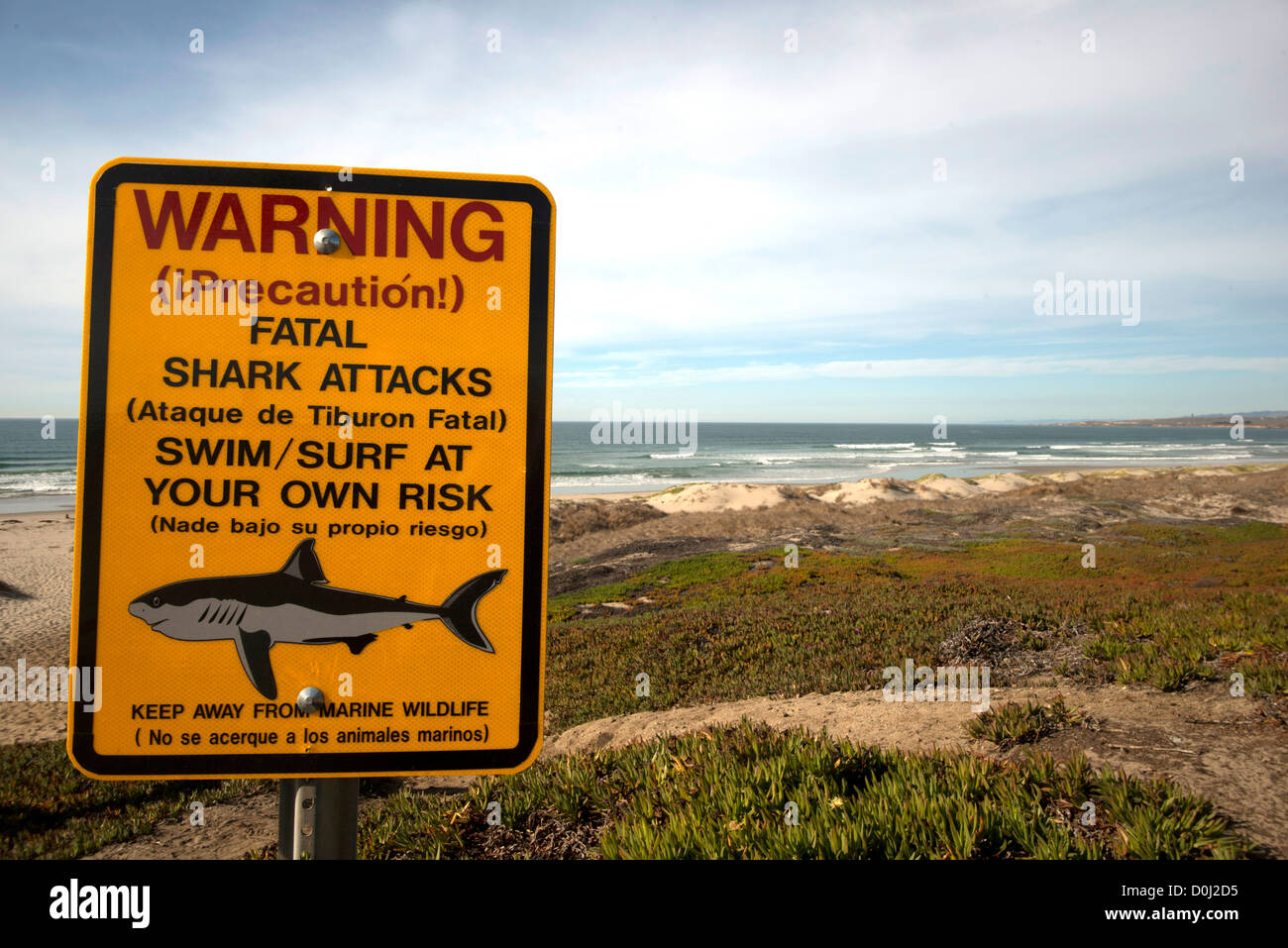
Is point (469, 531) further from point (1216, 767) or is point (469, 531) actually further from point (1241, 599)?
point (1241, 599)

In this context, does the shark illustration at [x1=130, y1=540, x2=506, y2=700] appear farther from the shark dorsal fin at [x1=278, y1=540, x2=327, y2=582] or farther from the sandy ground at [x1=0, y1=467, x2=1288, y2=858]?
the sandy ground at [x1=0, y1=467, x2=1288, y2=858]

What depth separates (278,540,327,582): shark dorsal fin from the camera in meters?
1.53

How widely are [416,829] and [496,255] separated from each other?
3481 millimetres

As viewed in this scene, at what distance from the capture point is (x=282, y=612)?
150cm

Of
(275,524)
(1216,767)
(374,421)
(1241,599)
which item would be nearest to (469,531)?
(374,421)

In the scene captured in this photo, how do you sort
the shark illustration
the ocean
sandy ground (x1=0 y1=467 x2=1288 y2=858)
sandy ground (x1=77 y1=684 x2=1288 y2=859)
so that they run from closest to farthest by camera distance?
the shark illustration
sandy ground (x1=77 y1=684 x2=1288 y2=859)
sandy ground (x1=0 y1=467 x2=1288 y2=858)
the ocean

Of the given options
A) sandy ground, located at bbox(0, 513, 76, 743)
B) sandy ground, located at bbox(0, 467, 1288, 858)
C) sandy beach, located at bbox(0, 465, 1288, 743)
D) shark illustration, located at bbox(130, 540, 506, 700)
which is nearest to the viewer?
shark illustration, located at bbox(130, 540, 506, 700)

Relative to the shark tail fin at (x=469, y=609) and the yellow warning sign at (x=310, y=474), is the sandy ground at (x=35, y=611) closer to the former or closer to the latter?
the yellow warning sign at (x=310, y=474)

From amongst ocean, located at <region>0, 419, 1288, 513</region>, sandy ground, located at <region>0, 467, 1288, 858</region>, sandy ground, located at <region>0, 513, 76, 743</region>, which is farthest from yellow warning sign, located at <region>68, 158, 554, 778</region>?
ocean, located at <region>0, 419, 1288, 513</region>

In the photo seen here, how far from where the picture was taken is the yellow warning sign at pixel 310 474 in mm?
1504

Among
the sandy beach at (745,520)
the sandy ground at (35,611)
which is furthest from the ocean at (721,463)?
the sandy ground at (35,611)

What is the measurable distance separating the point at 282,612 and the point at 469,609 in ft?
1.35

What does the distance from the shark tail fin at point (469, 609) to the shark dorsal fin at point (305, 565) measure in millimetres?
A: 295

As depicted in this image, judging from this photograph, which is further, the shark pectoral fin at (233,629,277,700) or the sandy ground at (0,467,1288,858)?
the sandy ground at (0,467,1288,858)
